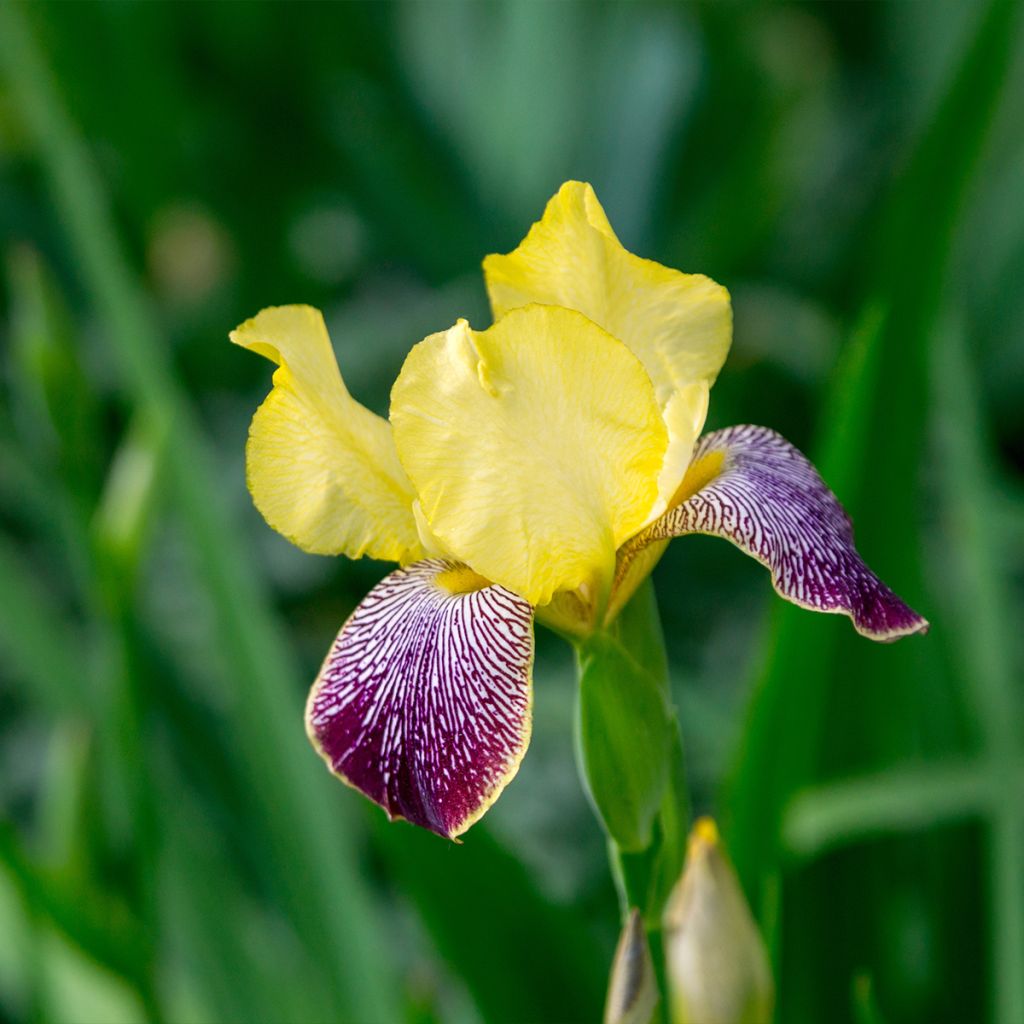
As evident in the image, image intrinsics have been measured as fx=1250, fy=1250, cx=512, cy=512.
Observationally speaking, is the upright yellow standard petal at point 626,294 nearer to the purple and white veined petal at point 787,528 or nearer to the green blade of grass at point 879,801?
the purple and white veined petal at point 787,528

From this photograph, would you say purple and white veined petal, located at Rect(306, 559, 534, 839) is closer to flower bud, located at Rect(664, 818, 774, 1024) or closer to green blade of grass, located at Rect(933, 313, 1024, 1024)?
flower bud, located at Rect(664, 818, 774, 1024)

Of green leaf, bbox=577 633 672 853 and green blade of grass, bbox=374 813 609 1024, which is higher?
green leaf, bbox=577 633 672 853

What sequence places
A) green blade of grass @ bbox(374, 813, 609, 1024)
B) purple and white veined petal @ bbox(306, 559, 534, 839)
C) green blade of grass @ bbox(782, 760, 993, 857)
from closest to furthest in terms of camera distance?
purple and white veined petal @ bbox(306, 559, 534, 839) < green blade of grass @ bbox(374, 813, 609, 1024) < green blade of grass @ bbox(782, 760, 993, 857)

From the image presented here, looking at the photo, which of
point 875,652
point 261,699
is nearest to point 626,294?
point 875,652

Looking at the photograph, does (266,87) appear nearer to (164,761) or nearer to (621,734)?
(164,761)

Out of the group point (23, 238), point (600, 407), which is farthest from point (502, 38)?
point (600, 407)

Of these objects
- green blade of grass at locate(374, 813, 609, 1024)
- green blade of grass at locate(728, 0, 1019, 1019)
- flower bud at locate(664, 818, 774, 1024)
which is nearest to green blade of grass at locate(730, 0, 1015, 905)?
green blade of grass at locate(728, 0, 1019, 1019)

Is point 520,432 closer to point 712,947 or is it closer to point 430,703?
point 430,703

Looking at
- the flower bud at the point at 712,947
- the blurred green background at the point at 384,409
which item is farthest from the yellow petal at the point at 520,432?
the blurred green background at the point at 384,409
